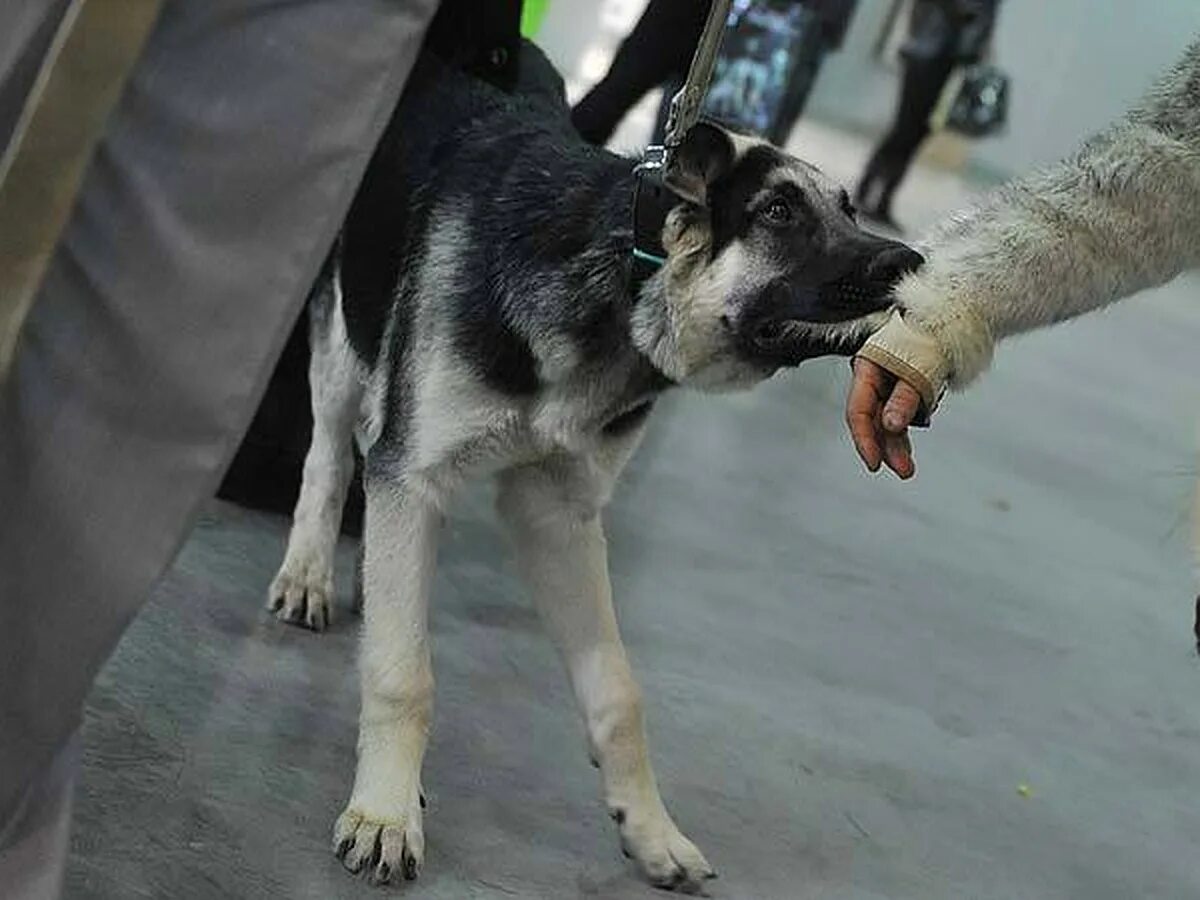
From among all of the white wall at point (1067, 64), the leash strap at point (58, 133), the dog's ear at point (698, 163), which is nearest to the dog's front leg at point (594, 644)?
the dog's ear at point (698, 163)

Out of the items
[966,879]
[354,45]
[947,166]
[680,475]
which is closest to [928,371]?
[354,45]

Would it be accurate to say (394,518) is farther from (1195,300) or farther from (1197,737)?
(1195,300)

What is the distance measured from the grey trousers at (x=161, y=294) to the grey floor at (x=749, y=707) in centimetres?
65

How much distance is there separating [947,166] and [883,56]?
4.07 feet

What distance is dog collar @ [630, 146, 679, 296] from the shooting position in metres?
2.32

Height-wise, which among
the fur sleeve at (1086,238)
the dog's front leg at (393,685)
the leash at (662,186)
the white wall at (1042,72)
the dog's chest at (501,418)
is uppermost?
the fur sleeve at (1086,238)

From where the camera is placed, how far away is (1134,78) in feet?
50.9

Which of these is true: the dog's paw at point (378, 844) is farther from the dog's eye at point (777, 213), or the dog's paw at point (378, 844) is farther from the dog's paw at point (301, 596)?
the dog's eye at point (777, 213)

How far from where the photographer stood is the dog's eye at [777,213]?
2.32m

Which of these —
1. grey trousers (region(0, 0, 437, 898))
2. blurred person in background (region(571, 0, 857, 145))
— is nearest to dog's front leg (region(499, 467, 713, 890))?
grey trousers (region(0, 0, 437, 898))

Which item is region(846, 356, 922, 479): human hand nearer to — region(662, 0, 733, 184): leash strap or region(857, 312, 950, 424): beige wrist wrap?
region(857, 312, 950, 424): beige wrist wrap

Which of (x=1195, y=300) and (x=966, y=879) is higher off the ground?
(x=966, y=879)

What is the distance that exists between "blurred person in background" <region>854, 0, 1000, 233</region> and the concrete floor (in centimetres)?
604

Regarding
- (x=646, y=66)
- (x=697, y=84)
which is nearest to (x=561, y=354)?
(x=697, y=84)
